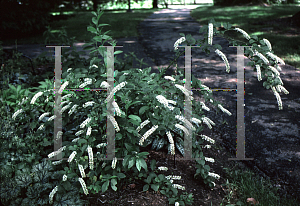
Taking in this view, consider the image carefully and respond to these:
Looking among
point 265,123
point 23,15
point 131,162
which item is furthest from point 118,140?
point 23,15

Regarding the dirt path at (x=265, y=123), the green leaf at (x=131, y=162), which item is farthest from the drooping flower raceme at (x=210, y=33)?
the dirt path at (x=265, y=123)

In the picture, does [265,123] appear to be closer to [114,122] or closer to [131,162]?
[131,162]

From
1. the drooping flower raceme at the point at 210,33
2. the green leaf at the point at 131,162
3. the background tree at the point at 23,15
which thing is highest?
the background tree at the point at 23,15

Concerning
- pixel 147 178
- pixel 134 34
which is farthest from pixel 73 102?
pixel 134 34

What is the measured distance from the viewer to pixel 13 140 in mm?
2545

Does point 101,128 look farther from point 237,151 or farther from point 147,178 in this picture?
point 237,151

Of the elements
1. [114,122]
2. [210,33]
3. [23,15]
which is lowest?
[114,122]

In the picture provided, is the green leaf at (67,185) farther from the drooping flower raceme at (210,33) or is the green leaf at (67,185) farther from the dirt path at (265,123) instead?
the dirt path at (265,123)

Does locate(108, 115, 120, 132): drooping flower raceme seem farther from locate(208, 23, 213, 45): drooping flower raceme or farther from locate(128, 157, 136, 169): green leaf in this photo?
locate(208, 23, 213, 45): drooping flower raceme

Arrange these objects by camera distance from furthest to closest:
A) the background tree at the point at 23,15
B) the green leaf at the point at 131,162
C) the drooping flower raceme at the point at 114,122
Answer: the background tree at the point at 23,15 < the green leaf at the point at 131,162 < the drooping flower raceme at the point at 114,122

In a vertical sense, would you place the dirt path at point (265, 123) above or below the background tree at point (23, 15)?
below

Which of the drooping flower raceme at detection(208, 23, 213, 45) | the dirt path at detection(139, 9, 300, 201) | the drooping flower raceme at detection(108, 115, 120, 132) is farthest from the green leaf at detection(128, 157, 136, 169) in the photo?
the dirt path at detection(139, 9, 300, 201)

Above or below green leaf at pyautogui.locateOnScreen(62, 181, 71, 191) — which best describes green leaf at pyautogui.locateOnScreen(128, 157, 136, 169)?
above

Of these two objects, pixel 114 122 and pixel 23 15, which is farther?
pixel 23 15
